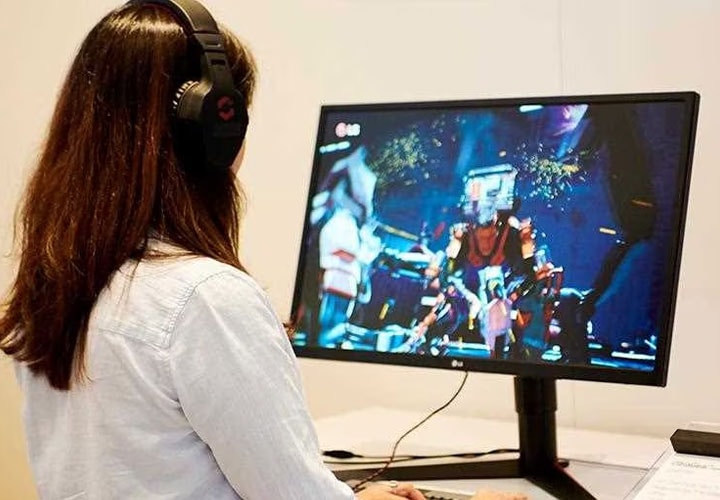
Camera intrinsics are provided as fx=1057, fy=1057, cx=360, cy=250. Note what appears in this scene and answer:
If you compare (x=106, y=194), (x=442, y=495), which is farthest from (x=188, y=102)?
(x=442, y=495)

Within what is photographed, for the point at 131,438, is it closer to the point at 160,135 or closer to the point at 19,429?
the point at 160,135

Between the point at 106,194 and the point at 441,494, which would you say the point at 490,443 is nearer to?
the point at 441,494

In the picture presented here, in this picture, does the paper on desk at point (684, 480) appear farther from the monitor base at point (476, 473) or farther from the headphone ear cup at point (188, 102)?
the headphone ear cup at point (188, 102)

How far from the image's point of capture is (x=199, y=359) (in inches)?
39.2

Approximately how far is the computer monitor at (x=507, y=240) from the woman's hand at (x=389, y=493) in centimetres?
23

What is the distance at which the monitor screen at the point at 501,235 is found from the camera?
1.45 m

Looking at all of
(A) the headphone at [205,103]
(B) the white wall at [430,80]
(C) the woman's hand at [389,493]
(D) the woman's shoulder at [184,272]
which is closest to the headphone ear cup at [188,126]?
(A) the headphone at [205,103]

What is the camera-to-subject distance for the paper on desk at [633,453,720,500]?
130 cm

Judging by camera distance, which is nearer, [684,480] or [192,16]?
[192,16]

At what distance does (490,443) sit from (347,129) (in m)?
0.59

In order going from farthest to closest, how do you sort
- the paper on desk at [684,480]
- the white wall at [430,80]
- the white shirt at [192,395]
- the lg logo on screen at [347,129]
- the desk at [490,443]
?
the white wall at [430,80], the lg logo on screen at [347,129], the desk at [490,443], the paper on desk at [684,480], the white shirt at [192,395]

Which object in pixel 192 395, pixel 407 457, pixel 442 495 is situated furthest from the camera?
pixel 407 457

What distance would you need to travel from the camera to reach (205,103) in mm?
1055

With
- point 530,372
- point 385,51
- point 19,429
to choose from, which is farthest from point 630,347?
point 19,429
